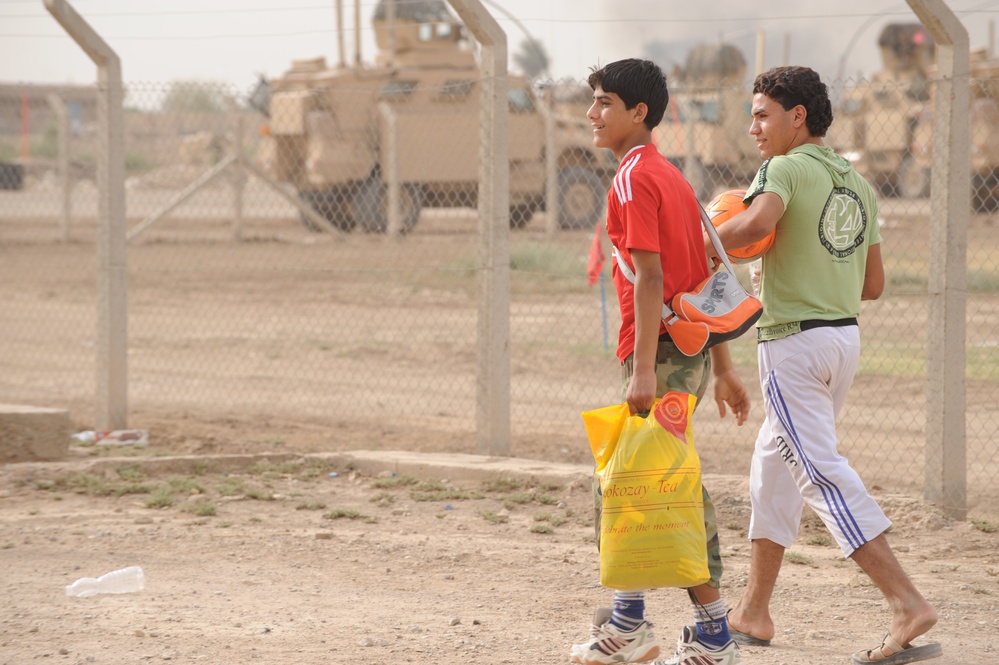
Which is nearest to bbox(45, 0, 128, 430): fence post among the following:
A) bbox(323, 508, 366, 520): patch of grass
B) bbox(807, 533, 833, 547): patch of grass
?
bbox(323, 508, 366, 520): patch of grass

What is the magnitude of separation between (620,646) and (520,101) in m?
17.1

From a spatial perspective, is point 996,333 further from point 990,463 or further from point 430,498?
point 430,498

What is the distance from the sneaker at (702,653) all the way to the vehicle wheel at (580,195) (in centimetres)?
1601

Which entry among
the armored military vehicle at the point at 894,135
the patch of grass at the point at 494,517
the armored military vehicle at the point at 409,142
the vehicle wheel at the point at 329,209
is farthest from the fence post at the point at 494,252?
the armored military vehicle at the point at 894,135

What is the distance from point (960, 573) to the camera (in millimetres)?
4672

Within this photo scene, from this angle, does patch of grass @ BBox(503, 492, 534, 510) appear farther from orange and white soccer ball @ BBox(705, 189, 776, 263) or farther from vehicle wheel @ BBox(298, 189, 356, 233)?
vehicle wheel @ BBox(298, 189, 356, 233)

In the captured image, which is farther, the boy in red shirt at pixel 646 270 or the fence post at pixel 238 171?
the fence post at pixel 238 171

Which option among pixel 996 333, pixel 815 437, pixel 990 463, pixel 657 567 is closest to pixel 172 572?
pixel 657 567

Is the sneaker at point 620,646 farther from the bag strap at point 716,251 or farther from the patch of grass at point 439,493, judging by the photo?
the patch of grass at point 439,493

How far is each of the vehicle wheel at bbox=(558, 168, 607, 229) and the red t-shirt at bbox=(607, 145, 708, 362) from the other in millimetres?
15882

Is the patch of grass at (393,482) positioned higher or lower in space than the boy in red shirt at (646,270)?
lower

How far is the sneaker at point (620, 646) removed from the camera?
3396 mm

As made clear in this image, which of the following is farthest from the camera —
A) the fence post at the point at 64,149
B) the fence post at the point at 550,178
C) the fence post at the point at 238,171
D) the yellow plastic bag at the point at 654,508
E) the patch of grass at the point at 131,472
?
the fence post at the point at 64,149

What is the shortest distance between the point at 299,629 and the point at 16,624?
942 mm
